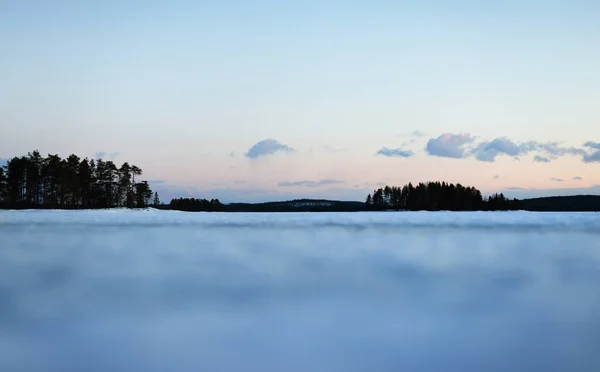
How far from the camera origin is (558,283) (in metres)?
11.7

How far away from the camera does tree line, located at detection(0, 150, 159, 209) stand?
7969 cm

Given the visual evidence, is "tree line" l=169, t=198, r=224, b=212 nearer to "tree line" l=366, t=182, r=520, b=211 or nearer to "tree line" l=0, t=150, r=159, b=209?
"tree line" l=0, t=150, r=159, b=209

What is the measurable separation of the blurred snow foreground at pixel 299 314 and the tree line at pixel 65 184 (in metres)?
71.0

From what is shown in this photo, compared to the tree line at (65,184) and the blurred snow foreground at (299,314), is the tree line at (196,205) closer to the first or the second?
the tree line at (65,184)

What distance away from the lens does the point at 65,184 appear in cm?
7981

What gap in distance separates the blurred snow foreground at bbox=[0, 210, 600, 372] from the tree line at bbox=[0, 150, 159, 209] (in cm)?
7097

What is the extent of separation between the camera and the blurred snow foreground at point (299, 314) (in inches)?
237

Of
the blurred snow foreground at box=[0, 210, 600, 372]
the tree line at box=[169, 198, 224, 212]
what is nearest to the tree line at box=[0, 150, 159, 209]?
the tree line at box=[169, 198, 224, 212]

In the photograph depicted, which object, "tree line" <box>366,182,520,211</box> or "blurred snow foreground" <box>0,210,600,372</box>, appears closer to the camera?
"blurred snow foreground" <box>0,210,600,372</box>

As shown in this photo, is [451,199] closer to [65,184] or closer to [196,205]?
[196,205]

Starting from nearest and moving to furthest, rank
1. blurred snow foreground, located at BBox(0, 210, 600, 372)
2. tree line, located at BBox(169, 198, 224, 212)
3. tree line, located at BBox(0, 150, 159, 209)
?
blurred snow foreground, located at BBox(0, 210, 600, 372)
tree line, located at BBox(0, 150, 159, 209)
tree line, located at BBox(169, 198, 224, 212)

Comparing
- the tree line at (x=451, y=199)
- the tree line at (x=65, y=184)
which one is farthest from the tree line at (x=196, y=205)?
the tree line at (x=451, y=199)

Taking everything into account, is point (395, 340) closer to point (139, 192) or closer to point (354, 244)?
point (354, 244)

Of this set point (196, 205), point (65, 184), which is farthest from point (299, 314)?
point (196, 205)
